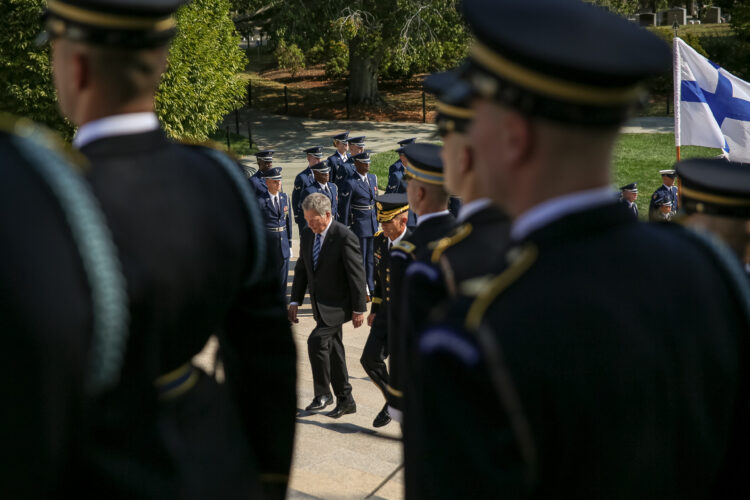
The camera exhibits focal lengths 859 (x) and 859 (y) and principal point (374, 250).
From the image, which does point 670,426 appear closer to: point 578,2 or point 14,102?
point 578,2

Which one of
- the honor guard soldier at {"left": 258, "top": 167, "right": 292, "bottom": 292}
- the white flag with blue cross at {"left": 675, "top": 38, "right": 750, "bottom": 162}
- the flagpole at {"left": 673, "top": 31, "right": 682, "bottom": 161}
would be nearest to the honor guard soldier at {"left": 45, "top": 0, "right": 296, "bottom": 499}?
the flagpole at {"left": 673, "top": 31, "right": 682, "bottom": 161}

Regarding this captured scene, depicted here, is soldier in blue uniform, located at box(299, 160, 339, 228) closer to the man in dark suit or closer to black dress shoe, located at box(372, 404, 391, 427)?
the man in dark suit

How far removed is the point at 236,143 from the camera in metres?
25.3

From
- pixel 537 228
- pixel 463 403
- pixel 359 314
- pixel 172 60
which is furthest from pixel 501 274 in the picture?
pixel 172 60

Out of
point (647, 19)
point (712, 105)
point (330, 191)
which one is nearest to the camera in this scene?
point (712, 105)

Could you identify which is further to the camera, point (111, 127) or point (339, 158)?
point (339, 158)

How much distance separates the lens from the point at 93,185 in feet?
5.51

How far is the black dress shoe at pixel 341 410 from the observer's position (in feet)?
23.6

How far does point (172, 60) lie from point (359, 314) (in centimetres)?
1054

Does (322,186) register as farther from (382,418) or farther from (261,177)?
(382,418)

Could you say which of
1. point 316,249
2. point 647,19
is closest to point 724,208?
point 316,249

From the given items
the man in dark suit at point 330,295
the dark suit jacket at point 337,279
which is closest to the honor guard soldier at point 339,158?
the man in dark suit at point 330,295

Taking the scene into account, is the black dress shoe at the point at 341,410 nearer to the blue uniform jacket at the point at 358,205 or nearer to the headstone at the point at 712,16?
the blue uniform jacket at the point at 358,205

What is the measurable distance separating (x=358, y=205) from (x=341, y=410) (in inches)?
257
